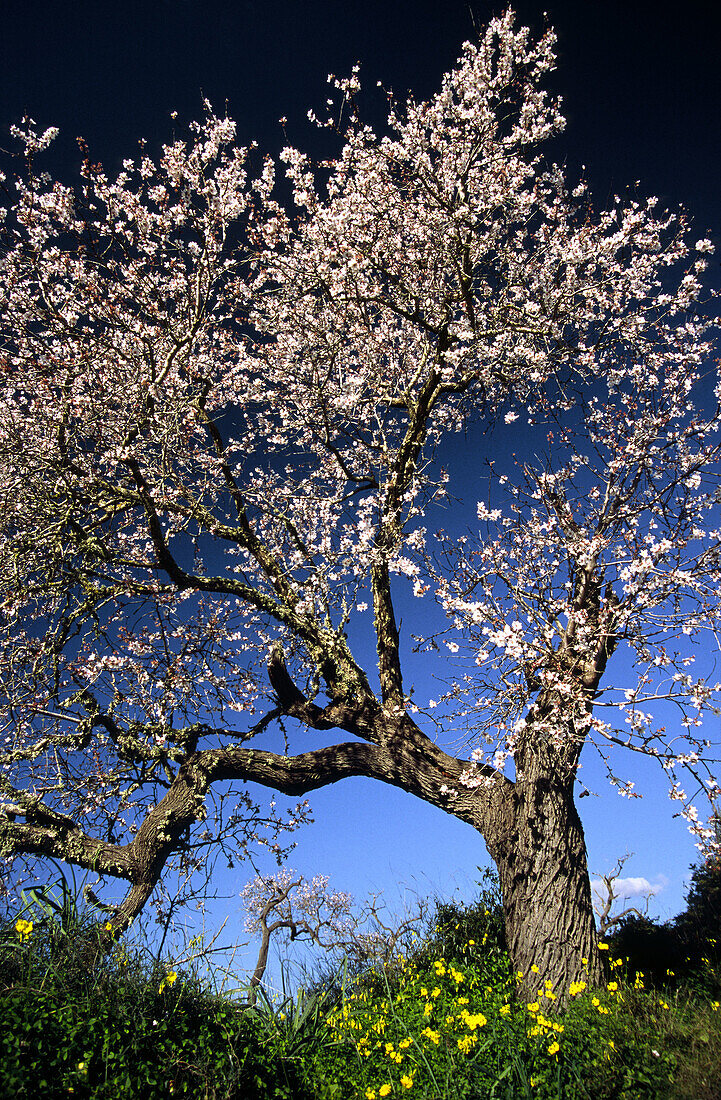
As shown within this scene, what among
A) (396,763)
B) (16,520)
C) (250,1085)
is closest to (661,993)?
(396,763)

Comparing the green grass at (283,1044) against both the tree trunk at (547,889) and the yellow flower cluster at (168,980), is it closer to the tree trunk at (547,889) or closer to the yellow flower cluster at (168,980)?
the yellow flower cluster at (168,980)

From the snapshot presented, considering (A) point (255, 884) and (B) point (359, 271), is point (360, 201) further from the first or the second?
(A) point (255, 884)

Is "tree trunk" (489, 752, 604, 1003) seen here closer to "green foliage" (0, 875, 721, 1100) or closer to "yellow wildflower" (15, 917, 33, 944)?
"green foliage" (0, 875, 721, 1100)

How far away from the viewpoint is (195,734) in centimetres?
810

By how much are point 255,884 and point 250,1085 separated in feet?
51.2

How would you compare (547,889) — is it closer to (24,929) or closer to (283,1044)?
(283,1044)

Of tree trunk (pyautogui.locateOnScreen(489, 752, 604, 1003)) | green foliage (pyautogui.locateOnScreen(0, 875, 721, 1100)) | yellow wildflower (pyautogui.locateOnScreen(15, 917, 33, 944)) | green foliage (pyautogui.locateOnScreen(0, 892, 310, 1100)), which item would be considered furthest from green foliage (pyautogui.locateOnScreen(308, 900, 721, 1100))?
yellow wildflower (pyautogui.locateOnScreen(15, 917, 33, 944))

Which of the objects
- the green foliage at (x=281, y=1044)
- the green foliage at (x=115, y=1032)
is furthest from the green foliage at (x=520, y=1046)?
the green foliage at (x=115, y=1032)

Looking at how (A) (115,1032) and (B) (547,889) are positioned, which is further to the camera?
(B) (547,889)

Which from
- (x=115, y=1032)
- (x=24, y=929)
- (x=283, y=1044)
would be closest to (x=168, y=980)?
(x=115, y=1032)

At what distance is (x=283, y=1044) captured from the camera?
4.25 metres

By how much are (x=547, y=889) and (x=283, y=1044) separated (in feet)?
11.5

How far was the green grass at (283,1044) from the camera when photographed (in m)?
3.38

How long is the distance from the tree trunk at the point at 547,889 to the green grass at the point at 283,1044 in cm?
87
